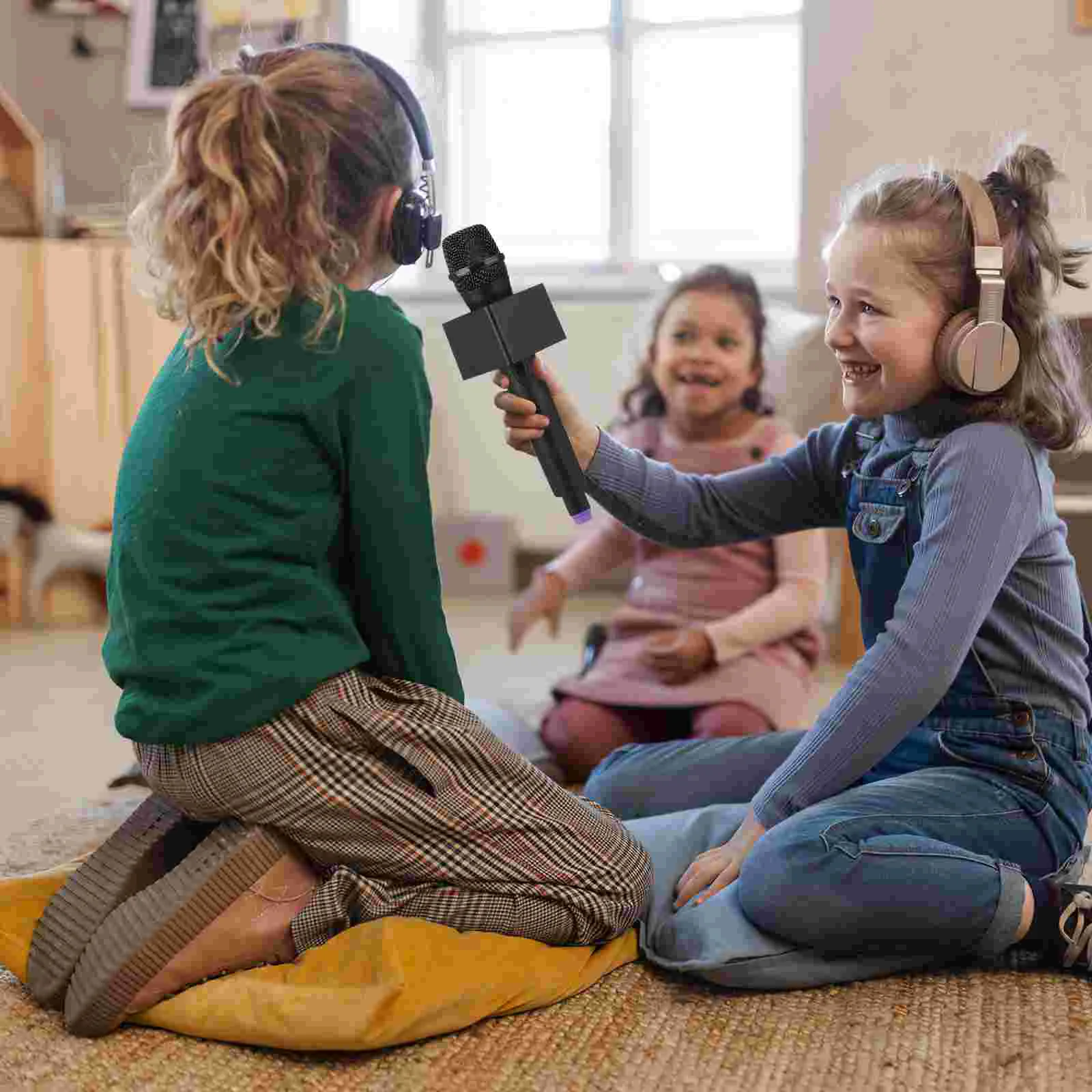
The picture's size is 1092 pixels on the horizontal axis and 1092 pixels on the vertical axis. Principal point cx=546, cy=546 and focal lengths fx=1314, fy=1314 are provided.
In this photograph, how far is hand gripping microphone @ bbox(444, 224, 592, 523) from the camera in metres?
0.96

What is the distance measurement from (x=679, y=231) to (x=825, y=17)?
940 millimetres

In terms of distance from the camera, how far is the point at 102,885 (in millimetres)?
963

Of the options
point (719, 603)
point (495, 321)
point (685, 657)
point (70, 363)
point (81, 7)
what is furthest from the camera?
point (81, 7)

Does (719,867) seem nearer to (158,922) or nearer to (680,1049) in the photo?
(680,1049)

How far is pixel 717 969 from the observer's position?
0.96 m

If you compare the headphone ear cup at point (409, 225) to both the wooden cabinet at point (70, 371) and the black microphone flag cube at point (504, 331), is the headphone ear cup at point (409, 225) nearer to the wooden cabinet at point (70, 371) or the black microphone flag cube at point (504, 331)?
the black microphone flag cube at point (504, 331)

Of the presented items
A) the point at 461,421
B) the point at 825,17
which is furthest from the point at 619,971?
the point at 461,421

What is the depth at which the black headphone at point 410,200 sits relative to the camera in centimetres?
98

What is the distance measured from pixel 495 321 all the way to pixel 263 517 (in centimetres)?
22

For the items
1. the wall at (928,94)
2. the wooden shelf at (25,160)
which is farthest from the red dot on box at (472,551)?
the wooden shelf at (25,160)

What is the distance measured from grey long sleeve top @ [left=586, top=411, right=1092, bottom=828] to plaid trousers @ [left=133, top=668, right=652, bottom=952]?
177 mm

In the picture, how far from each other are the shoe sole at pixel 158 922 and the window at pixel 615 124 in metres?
2.16

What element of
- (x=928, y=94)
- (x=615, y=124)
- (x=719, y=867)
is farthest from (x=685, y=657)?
(x=615, y=124)

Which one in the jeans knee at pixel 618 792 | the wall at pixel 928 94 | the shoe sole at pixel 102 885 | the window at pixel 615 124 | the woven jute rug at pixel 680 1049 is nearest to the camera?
the woven jute rug at pixel 680 1049
